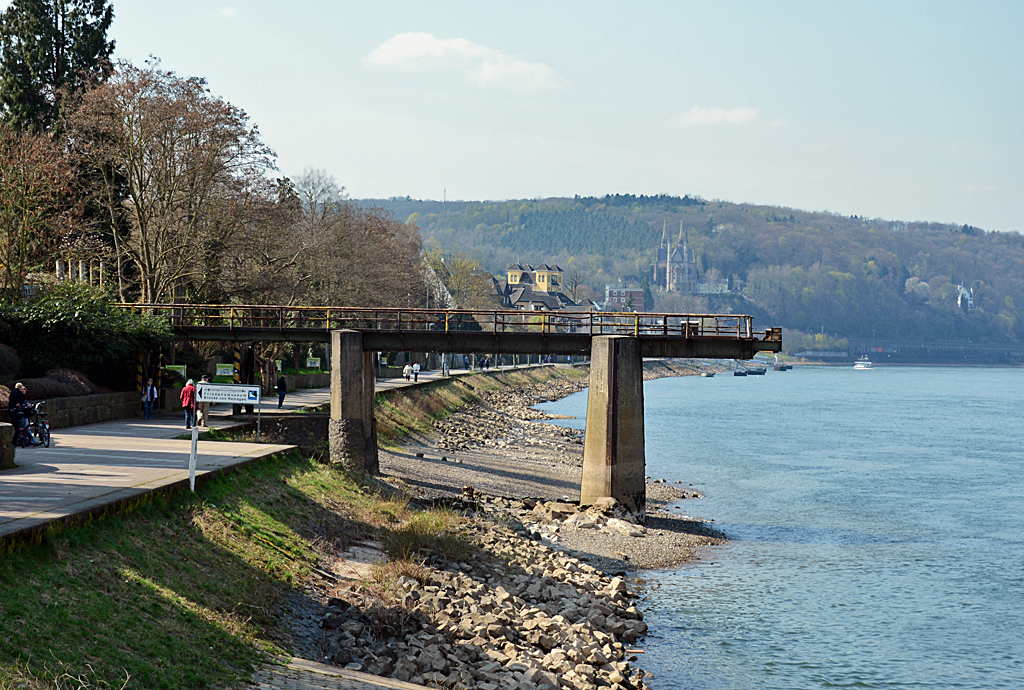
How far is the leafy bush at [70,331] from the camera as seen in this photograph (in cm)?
3575

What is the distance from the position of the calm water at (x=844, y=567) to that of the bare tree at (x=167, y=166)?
2718cm

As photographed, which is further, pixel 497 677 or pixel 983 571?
pixel 983 571

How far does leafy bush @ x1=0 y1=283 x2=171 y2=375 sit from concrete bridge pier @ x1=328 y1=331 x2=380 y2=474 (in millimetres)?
7611

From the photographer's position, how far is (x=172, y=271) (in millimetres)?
52531

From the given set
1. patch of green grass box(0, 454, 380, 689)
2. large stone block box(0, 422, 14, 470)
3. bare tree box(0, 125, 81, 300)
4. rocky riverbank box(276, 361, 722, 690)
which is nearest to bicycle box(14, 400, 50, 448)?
large stone block box(0, 422, 14, 470)

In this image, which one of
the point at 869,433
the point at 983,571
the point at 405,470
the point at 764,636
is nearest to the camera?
the point at 764,636

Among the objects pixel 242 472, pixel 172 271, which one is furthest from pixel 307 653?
pixel 172 271

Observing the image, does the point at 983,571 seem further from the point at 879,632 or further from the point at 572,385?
the point at 572,385

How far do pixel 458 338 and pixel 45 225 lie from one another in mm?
18420

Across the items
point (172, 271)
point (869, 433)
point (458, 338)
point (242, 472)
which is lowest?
point (869, 433)

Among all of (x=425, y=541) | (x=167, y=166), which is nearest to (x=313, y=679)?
(x=425, y=541)

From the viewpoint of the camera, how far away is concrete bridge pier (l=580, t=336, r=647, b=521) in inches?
1453

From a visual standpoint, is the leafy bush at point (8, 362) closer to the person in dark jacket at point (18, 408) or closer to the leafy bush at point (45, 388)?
the leafy bush at point (45, 388)

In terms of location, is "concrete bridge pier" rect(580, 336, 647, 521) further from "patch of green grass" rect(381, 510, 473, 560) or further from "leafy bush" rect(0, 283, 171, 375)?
"leafy bush" rect(0, 283, 171, 375)
